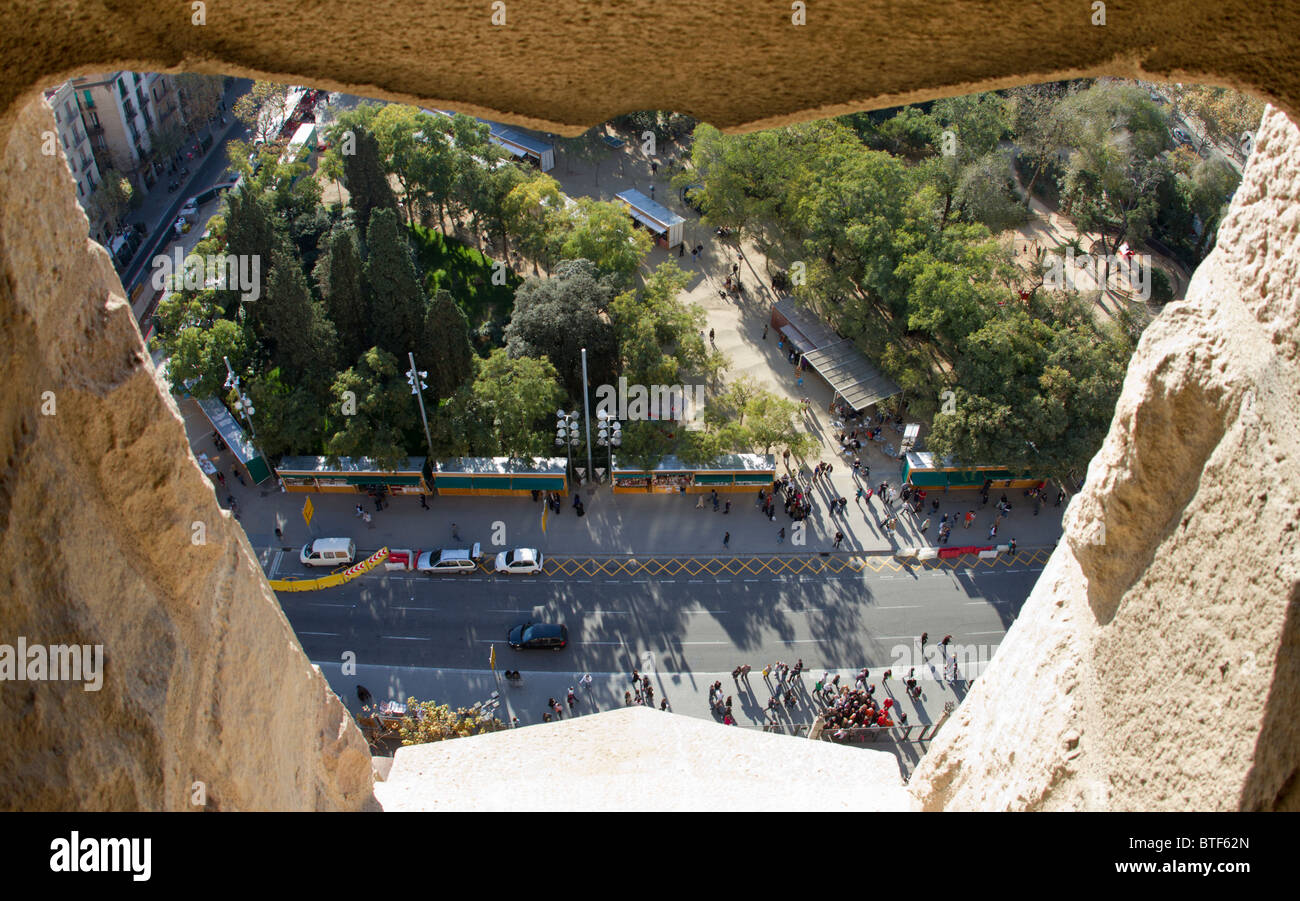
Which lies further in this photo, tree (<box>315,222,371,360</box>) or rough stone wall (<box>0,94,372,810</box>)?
tree (<box>315,222,371,360</box>)

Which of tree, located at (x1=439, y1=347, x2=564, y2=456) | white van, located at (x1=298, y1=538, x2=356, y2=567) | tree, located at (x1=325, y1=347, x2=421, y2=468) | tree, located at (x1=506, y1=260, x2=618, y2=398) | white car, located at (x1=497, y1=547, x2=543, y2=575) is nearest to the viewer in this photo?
white car, located at (x1=497, y1=547, x2=543, y2=575)

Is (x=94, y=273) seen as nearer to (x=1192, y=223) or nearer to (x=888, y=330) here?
(x=888, y=330)

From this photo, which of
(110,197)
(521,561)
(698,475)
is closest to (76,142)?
(110,197)

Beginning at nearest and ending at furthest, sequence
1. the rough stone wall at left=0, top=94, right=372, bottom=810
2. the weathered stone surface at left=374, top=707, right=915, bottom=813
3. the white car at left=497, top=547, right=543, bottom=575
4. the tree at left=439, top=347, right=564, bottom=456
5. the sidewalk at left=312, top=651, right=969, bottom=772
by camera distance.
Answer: the rough stone wall at left=0, top=94, right=372, bottom=810, the weathered stone surface at left=374, top=707, right=915, bottom=813, the sidewalk at left=312, top=651, right=969, bottom=772, the white car at left=497, top=547, right=543, bottom=575, the tree at left=439, top=347, right=564, bottom=456

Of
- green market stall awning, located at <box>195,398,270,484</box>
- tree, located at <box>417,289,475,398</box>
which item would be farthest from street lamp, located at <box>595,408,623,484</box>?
green market stall awning, located at <box>195,398,270,484</box>

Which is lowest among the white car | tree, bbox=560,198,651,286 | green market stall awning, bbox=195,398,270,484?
the white car

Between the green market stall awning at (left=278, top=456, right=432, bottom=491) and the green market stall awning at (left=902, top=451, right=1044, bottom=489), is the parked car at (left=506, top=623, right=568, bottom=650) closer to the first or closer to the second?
the green market stall awning at (left=278, top=456, right=432, bottom=491)

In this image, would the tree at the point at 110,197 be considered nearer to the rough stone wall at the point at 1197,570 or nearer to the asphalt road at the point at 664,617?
the asphalt road at the point at 664,617

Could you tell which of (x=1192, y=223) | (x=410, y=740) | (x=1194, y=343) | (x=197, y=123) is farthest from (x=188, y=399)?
(x=1192, y=223)
